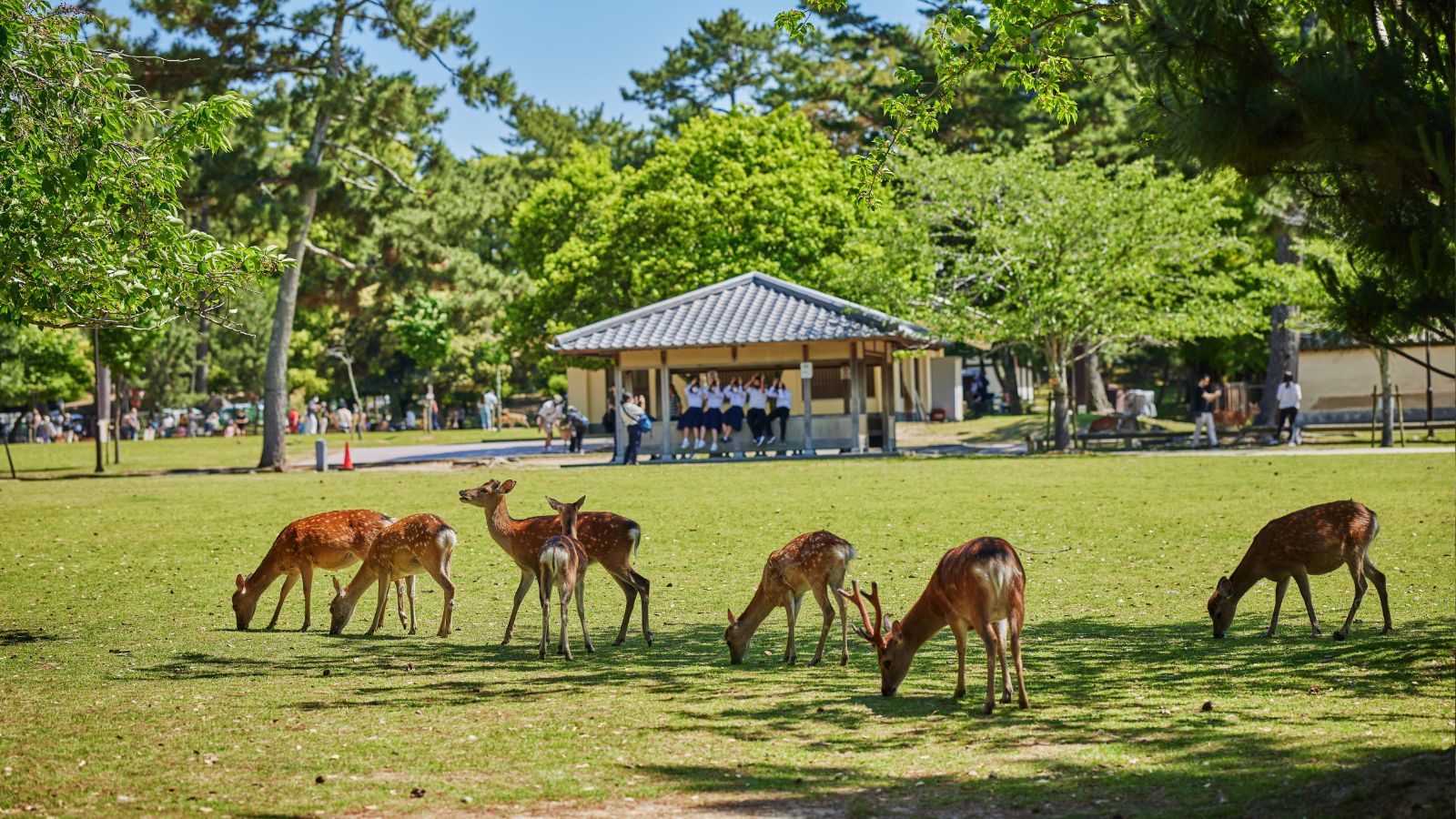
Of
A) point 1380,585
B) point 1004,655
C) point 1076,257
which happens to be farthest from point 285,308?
point 1004,655

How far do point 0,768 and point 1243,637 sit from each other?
8.81m

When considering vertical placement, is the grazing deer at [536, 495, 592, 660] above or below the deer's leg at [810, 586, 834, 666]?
above

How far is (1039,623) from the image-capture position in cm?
1305

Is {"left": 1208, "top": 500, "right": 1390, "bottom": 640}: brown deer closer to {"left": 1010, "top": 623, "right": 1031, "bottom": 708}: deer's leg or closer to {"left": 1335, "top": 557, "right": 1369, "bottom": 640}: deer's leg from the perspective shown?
{"left": 1335, "top": 557, "right": 1369, "bottom": 640}: deer's leg

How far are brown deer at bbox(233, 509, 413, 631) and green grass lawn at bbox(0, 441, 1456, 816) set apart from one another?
1.16 ft

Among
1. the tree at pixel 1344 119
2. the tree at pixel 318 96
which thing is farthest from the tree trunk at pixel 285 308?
the tree at pixel 1344 119

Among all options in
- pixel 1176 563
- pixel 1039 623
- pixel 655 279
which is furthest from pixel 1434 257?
pixel 655 279

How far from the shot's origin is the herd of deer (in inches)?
354

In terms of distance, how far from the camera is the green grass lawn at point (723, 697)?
23.6 feet

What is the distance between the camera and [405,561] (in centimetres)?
1271

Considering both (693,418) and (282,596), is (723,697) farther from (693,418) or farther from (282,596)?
(693,418)

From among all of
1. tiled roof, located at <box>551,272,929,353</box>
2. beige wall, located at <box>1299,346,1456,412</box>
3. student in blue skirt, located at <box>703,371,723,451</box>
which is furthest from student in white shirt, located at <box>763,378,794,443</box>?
beige wall, located at <box>1299,346,1456,412</box>

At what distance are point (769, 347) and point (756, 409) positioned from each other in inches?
77.6

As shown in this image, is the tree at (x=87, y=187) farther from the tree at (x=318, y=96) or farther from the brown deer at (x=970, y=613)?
the tree at (x=318, y=96)
